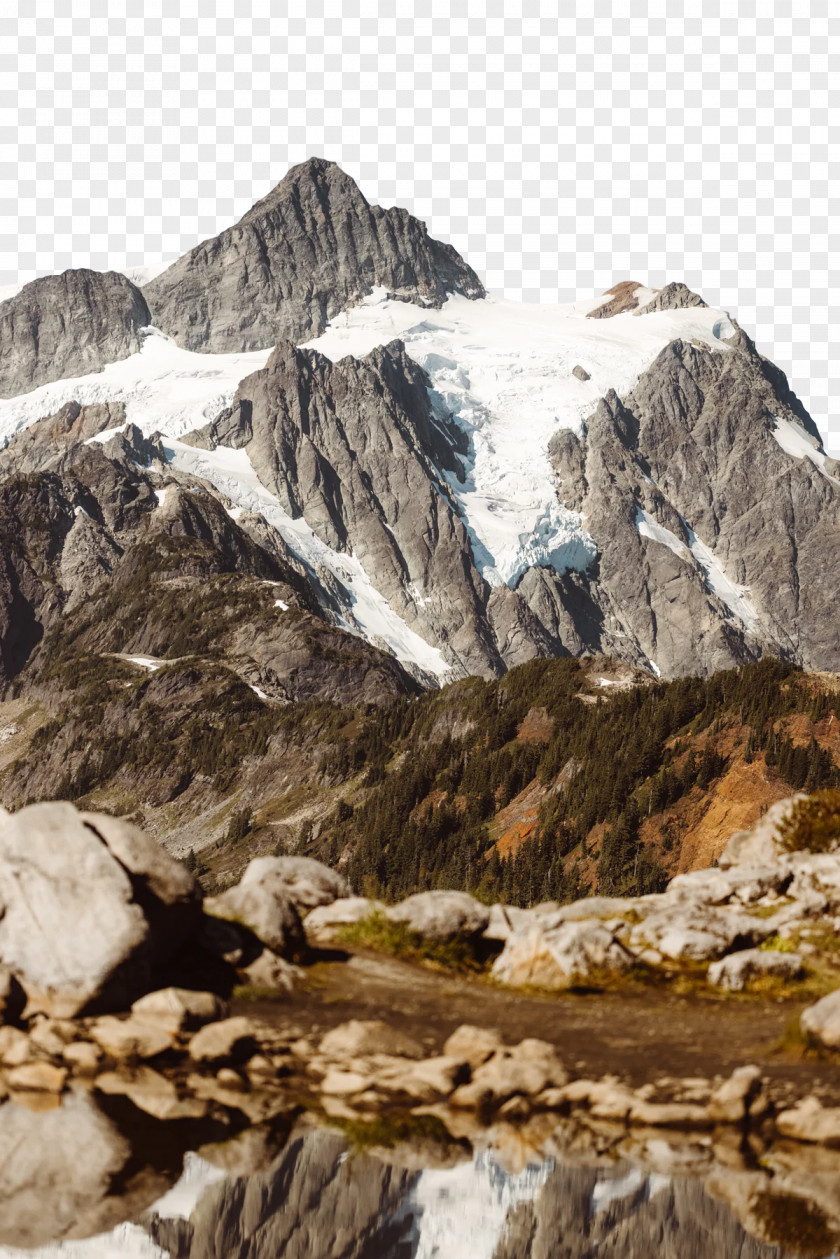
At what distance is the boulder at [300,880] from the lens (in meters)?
30.5

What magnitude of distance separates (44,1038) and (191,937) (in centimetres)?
442

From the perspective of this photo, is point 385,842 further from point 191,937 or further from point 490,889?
point 191,937

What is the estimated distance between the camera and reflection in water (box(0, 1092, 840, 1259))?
15914mm

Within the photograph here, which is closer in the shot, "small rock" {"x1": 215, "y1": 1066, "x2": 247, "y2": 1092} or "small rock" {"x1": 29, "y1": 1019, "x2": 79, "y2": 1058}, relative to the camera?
"small rock" {"x1": 215, "y1": 1066, "x2": 247, "y2": 1092}

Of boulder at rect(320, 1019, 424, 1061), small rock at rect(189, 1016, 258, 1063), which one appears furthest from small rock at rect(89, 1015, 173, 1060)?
boulder at rect(320, 1019, 424, 1061)

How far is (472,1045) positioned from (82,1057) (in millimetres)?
6954

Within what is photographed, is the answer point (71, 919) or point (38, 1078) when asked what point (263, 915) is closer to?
point (71, 919)

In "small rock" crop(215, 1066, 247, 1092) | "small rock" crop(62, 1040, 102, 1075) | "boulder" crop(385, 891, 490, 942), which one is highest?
"small rock" crop(62, 1040, 102, 1075)

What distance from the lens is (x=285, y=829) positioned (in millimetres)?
195375

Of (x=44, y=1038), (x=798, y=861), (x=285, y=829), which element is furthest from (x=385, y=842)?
(x=44, y=1038)

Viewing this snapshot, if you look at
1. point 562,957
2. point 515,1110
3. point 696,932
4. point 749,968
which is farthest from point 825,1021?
point 696,932

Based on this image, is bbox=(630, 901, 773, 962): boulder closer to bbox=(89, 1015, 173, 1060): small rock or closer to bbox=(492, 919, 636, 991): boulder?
bbox=(492, 919, 636, 991): boulder

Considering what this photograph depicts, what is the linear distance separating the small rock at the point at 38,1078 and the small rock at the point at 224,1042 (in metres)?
2.34

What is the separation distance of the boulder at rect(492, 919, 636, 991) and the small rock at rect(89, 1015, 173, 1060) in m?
8.41
